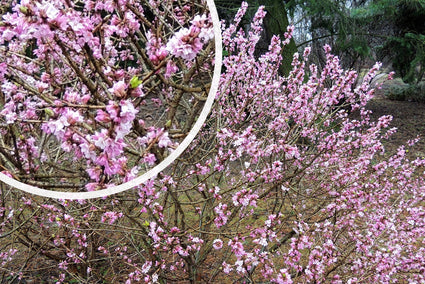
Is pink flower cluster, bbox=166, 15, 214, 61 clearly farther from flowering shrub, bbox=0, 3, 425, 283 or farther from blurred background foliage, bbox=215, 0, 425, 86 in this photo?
blurred background foliage, bbox=215, 0, 425, 86

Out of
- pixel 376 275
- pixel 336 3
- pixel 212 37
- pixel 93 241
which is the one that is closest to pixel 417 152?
pixel 336 3

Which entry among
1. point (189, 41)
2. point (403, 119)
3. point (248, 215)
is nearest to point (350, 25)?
point (403, 119)

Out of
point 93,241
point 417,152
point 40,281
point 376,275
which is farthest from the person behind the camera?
point 417,152

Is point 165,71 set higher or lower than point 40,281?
higher

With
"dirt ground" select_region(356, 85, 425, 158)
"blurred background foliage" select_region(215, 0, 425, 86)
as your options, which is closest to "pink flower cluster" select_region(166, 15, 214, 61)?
"blurred background foliage" select_region(215, 0, 425, 86)

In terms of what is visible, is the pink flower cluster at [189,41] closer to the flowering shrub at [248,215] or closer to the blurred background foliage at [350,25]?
the flowering shrub at [248,215]

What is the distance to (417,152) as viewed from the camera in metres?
8.16

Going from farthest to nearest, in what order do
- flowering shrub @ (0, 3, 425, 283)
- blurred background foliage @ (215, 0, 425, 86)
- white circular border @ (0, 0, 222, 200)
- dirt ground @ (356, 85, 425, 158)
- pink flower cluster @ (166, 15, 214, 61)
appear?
dirt ground @ (356, 85, 425, 158)
blurred background foliage @ (215, 0, 425, 86)
flowering shrub @ (0, 3, 425, 283)
white circular border @ (0, 0, 222, 200)
pink flower cluster @ (166, 15, 214, 61)

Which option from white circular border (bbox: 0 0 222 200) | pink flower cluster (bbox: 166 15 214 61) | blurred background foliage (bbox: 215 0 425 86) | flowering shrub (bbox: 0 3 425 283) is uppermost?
blurred background foliage (bbox: 215 0 425 86)

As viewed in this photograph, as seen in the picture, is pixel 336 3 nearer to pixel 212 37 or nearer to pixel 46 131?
pixel 212 37

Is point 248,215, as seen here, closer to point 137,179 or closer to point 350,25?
point 137,179

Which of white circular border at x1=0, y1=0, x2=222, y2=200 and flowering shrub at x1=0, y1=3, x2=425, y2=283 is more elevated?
white circular border at x1=0, y1=0, x2=222, y2=200

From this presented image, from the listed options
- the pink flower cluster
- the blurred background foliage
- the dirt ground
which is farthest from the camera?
the dirt ground

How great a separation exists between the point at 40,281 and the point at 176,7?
12.9ft
